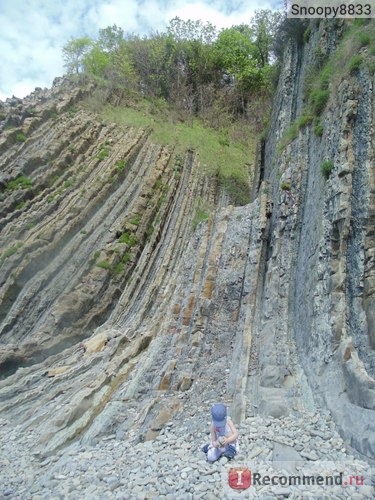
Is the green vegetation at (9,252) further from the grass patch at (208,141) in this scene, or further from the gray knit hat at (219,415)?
the gray knit hat at (219,415)

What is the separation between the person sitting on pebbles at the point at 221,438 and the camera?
4.97 meters

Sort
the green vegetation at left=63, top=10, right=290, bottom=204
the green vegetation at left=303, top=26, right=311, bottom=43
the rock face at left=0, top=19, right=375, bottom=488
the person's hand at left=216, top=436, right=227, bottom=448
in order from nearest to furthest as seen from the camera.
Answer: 1. the person's hand at left=216, top=436, right=227, bottom=448
2. the rock face at left=0, top=19, right=375, bottom=488
3. the green vegetation at left=303, top=26, right=311, bottom=43
4. the green vegetation at left=63, top=10, right=290, bottom=204

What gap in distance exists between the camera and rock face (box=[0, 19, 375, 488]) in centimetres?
671

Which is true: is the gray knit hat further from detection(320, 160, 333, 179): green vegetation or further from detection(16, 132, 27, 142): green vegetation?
detection(16, 132, 27, 142): green vegetation

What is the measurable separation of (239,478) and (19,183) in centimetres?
1642

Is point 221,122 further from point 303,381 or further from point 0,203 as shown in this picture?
point 303,381

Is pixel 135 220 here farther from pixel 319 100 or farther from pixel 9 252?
pixel 319 100

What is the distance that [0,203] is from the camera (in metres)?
16.8

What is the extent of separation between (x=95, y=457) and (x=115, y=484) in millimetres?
1297

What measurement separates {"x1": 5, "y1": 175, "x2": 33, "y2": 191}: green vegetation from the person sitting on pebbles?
15264 mm

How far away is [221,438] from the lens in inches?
196

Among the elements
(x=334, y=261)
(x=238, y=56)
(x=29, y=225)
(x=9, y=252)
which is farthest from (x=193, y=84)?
(x=334, y=261)

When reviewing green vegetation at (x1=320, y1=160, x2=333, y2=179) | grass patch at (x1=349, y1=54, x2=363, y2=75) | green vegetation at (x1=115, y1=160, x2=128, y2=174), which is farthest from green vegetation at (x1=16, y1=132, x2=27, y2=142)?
grass patch at (x1=349, y1=54, x2=363, y2=75)

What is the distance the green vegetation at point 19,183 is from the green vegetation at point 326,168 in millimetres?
13493
